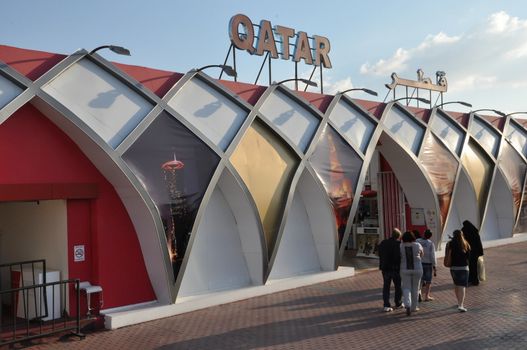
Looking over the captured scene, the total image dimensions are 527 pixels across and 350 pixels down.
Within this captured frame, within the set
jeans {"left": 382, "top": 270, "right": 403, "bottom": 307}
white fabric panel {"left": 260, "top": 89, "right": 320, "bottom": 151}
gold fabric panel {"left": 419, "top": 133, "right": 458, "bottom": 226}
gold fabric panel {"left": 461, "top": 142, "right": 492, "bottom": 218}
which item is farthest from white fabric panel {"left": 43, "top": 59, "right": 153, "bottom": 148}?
gold fabric panel {"left": 461, "top": 142, "right": 492, "bottom": 218}

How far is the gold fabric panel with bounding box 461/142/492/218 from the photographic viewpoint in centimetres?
1983

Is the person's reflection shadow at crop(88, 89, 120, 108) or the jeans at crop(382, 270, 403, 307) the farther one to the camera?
the jeans at crop(382, 270, 403, 307)

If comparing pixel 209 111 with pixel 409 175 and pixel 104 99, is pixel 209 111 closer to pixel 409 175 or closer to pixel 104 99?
pixel 104 99

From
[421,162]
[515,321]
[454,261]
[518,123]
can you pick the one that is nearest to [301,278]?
[454,261]

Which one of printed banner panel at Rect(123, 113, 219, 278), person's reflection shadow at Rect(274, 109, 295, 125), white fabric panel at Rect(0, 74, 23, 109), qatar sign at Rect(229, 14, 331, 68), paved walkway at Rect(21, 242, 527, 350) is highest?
qatar sign at Rect(229, 14, 331, 68)

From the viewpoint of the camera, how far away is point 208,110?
12.2 m

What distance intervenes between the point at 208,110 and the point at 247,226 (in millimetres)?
3114

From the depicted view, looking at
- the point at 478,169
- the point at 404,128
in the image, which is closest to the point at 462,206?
the point at 478,169

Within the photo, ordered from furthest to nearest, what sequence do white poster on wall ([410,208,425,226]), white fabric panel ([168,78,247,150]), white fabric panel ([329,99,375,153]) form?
white poster on wall ([410,208,425,226]) < white fabric panel ([329,99,375,153]) < white fabric panel ([168,78,247,150])

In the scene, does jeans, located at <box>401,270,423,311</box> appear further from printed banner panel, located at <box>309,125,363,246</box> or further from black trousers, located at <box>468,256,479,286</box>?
printed banner panel, located at <box>309,125,363,246</box>

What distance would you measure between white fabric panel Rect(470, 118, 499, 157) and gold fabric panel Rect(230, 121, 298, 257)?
10.7 m

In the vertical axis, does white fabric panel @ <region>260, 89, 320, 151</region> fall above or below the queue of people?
above

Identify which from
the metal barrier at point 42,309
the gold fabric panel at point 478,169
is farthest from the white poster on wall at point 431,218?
the metal barrier at point 42,309

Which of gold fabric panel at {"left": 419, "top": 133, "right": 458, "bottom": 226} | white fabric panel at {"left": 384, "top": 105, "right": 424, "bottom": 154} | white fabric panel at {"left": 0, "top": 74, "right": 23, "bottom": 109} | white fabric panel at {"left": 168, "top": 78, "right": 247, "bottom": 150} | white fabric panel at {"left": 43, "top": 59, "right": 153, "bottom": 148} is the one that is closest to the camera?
white fabric panel at {"left": 0, "top": 74, "right": 23, "bottom": 109}
